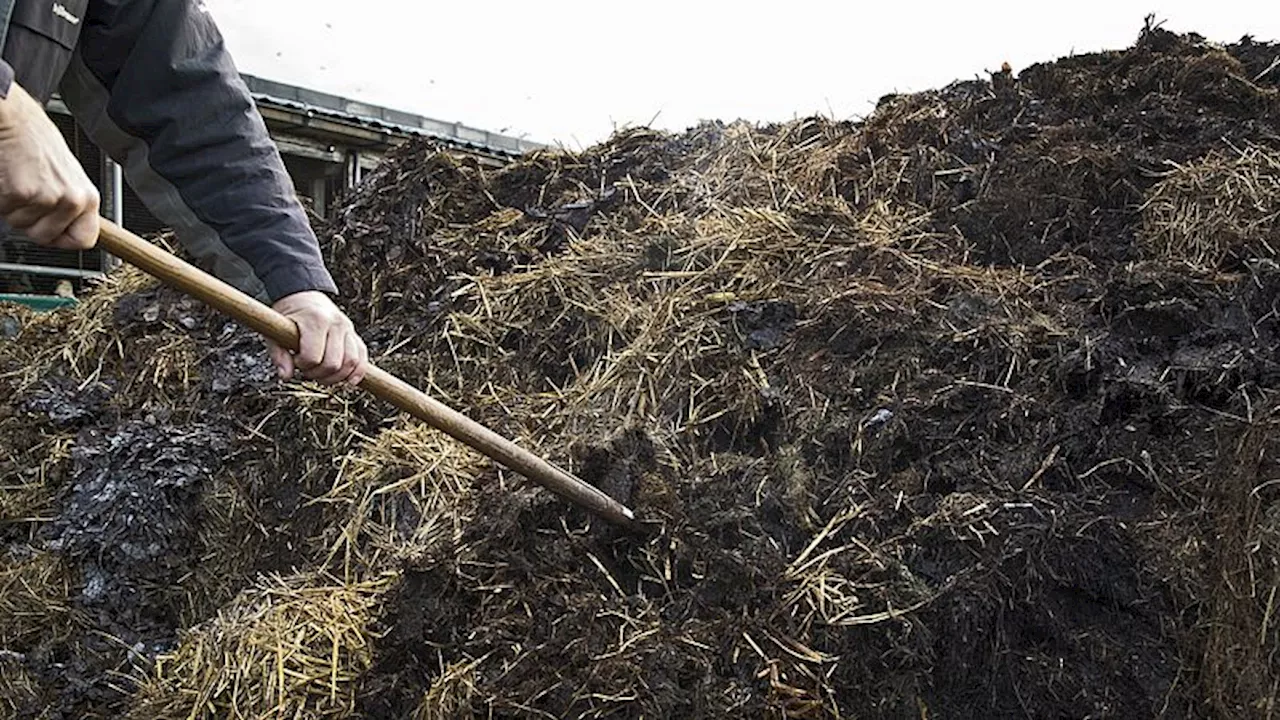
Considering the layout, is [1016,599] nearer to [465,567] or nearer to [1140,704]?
[1140,704]

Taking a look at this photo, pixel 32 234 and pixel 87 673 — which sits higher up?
pixel 32 234

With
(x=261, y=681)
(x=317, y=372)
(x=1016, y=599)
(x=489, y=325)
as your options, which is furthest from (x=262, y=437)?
(x=1016, y=599)

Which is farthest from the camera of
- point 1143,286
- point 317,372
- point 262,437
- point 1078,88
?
point 1078,88

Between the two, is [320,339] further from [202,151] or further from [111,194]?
[111,194]

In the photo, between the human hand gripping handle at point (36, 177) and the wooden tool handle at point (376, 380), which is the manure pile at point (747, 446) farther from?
the human hand gripping handle at point (36, 177)

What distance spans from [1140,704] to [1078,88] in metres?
2.63

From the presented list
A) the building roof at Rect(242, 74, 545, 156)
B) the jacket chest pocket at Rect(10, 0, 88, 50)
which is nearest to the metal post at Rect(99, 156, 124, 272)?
the building roof at Rect(242, 74, 545, 156)

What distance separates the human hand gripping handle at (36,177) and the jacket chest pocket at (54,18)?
0.29 metres

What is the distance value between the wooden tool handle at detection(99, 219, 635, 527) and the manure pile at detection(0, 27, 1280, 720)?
105mm

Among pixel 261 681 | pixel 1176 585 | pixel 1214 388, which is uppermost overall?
pixel 1214 388

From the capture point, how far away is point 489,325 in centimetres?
363

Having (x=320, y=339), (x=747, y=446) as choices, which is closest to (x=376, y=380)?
(x=320, y=339)

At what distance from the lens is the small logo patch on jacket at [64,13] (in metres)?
1.68

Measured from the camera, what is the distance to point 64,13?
169cm
